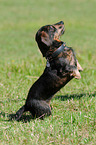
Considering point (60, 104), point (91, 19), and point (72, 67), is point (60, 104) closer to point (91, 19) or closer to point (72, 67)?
point (72, 67)

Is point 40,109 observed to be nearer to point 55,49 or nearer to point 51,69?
point 51,69

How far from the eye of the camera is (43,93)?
11.7ft

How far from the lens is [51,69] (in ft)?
11.6

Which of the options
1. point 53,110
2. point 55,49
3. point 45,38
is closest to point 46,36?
point 45,38

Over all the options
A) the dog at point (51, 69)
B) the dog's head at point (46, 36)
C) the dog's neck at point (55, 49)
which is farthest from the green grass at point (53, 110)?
the dog's head at point (46, 36)


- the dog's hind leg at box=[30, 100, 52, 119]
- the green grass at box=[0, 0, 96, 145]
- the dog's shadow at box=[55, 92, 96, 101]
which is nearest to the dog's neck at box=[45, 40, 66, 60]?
the dog's hind leg at box=[30, 100, 52, 119]

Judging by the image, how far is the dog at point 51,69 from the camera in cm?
344

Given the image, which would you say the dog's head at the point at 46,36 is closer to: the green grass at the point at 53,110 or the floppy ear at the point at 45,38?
the floppy ear at the point at 45,38

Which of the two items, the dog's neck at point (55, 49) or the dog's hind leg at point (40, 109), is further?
the dog's hind leg at point (40, 109)

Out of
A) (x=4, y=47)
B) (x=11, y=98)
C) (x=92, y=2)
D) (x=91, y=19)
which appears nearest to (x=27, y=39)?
(x=4, y=47)

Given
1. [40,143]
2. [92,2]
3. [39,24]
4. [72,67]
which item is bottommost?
[40,143]

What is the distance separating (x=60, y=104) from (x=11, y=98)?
35.5 inches

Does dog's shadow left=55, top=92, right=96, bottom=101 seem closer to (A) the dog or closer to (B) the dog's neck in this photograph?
(A) the dog

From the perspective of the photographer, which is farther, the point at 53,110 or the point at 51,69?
the point at 53,110
